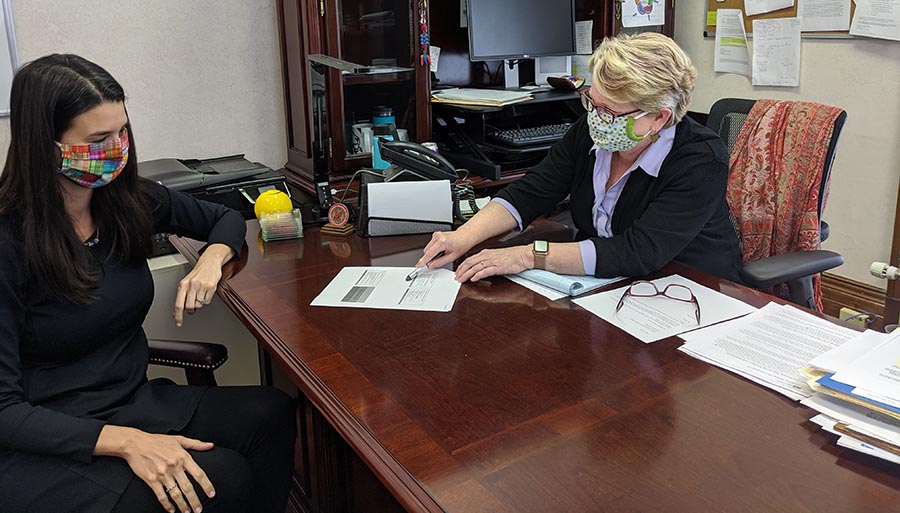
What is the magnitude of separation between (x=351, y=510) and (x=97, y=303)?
678mm

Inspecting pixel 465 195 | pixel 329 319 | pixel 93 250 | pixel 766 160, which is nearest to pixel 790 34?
pixel 766 160

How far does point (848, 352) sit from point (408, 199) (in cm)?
109

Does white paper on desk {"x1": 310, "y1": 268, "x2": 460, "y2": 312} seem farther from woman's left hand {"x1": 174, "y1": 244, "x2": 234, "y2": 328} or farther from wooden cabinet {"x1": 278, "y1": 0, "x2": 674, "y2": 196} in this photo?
wooden cabinet {"x1": 278, "y1": 0, "x2": 674, "y2": 196}

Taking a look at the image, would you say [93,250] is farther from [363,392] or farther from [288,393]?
[363,392]

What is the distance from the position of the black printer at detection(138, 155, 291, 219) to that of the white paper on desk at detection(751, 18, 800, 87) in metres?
1.93

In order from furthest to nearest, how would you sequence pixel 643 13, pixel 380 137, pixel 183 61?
pixel 643 13
pixel 183 61
pixel 380 137

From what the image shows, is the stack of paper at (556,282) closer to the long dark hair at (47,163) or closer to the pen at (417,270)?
the pen at (417,270)

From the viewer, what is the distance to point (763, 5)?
290cm

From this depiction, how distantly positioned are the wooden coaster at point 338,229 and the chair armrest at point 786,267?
3.19 feet

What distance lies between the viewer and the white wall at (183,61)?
2.29m

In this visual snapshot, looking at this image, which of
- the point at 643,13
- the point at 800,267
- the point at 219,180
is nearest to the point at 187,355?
the point at 219,180

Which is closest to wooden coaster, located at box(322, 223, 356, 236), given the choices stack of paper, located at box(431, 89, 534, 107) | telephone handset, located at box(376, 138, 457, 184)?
telephone handset, located at box(376, 138, 457, 184)

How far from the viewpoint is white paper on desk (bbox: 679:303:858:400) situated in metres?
1.18

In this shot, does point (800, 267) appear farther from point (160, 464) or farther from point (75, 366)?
point (75, 366)
